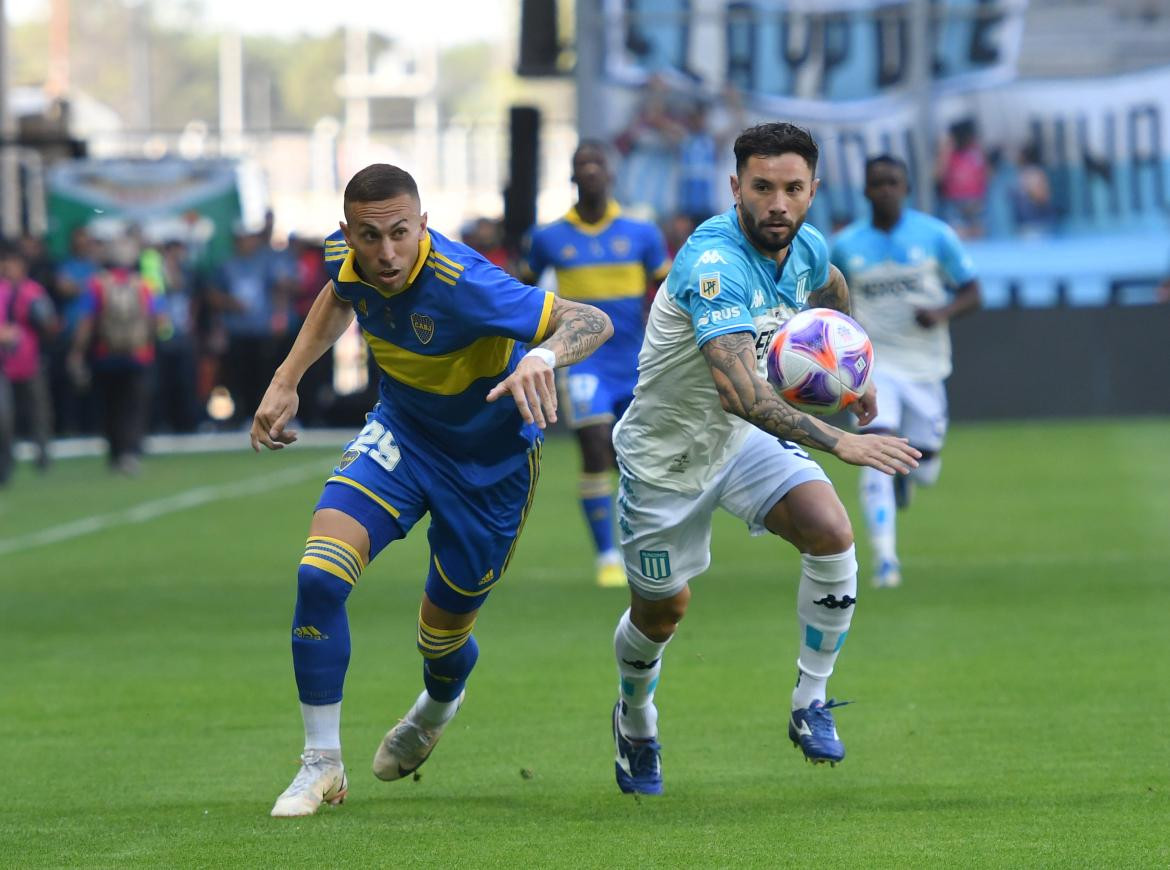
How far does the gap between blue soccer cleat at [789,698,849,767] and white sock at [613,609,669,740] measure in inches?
20.3

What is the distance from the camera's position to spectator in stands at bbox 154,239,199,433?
27031 mm

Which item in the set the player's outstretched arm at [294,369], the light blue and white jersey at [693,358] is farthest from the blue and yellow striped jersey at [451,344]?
the light blue and white jersey at [693,358]

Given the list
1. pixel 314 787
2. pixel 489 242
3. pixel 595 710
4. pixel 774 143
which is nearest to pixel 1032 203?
pixel 489 242

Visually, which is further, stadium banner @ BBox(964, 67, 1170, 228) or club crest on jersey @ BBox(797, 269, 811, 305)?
stadium banner @ BBox(964, 67, 1170, 228)

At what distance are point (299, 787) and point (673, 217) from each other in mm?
19776

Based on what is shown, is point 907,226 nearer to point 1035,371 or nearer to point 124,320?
point 124,320

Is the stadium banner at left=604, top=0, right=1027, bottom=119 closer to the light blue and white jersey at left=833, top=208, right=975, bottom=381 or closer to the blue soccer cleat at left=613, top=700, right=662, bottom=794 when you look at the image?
the light blue and white jersey at left=833, top=208, right=975, bottom=381

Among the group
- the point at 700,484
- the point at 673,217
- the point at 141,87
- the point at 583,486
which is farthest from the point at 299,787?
the point at 141,87

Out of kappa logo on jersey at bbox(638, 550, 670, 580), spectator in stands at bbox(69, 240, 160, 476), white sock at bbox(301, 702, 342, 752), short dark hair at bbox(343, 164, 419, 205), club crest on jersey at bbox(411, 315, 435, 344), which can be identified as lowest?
spectator in stands at bbox(69, 240, 160, 476)

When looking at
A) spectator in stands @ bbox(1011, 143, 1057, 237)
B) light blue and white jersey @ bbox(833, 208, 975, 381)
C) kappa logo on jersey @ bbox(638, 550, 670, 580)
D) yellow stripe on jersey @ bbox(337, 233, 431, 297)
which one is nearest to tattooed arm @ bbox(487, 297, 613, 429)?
yellow stripe on jersey @ bbox(337, 233, 431, 297)

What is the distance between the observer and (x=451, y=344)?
23.3 feet

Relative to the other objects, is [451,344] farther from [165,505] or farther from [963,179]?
[963,179]

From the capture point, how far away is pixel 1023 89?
28609 millimetres

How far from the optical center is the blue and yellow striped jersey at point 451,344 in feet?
22.9
